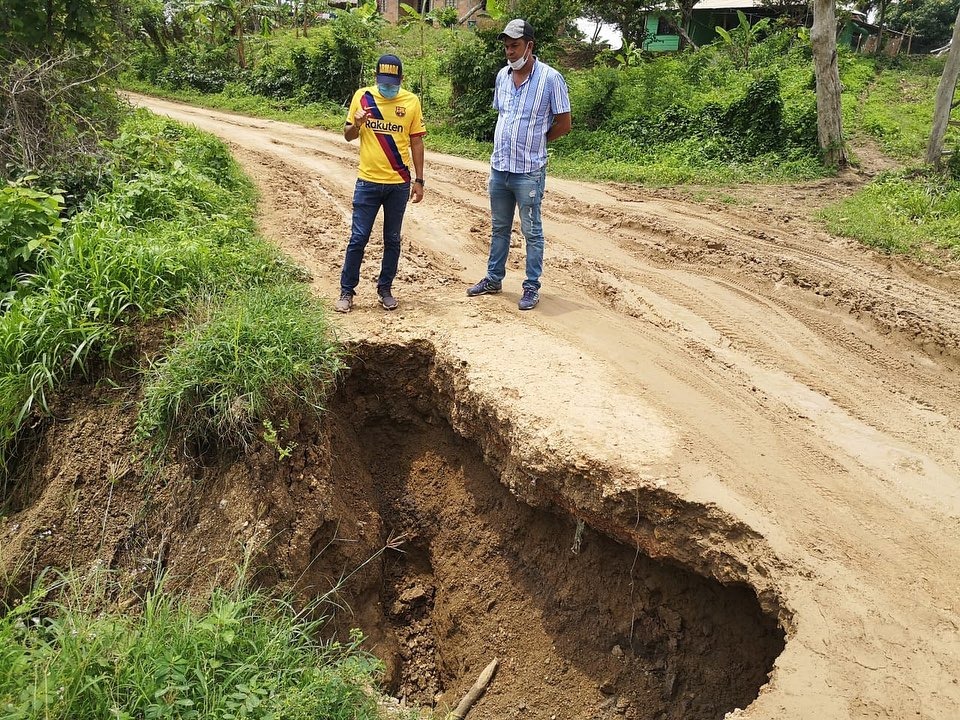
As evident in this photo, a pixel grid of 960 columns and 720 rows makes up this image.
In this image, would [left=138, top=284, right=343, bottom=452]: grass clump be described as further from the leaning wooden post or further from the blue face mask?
the leaning wooden post

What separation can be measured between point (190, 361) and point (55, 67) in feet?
14.8

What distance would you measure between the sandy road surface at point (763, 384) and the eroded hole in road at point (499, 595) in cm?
43

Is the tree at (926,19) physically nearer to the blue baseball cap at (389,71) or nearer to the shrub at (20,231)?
the blue baseball cap at (389,71)

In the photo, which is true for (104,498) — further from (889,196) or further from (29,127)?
(889,196)

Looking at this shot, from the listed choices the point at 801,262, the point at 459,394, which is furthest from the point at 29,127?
the point at 801,262

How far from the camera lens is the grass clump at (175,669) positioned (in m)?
2.94

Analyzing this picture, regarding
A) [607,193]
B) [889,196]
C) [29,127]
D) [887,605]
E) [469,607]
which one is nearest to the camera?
[887,605]

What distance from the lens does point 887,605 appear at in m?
3.13

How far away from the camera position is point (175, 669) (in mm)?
3084

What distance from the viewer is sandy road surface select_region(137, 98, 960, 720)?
308 centimetres

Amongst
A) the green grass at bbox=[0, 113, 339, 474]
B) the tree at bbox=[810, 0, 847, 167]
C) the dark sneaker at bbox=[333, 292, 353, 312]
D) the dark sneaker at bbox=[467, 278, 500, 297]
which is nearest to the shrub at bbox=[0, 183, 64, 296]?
the green grass at bbox=[0, 113, 339, 474]

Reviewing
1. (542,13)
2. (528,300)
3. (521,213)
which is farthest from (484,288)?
(542,13)

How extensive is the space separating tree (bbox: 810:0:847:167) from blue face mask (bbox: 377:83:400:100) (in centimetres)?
750

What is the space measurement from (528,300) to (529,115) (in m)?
1.38
